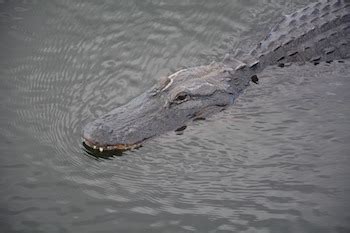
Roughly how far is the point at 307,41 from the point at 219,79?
4.63ft

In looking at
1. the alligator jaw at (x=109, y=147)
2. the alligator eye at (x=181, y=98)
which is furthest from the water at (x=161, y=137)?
the alligator eye at (x=181, y=98)

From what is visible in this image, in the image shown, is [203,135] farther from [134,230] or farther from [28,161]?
[28,161]

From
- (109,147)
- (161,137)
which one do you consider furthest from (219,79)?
(109,147)

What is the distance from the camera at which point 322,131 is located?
5.39 meters

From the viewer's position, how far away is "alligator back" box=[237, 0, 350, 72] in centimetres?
639

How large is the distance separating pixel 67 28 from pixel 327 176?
4.31 m

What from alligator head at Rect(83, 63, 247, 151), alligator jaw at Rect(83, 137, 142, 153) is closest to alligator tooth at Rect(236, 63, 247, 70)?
alligator head at Rect(83, 63, 247, 151)

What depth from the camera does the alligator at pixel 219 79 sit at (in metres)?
5.13

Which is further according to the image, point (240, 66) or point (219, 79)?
point (240, 66)

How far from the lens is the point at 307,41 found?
6.48m

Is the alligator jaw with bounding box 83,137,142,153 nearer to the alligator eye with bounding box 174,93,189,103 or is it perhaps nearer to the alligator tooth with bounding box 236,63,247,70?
the alligator eye with bounding box 174,93,189,103

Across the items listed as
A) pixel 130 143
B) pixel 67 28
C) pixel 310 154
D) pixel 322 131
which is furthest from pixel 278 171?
pixel 67 28

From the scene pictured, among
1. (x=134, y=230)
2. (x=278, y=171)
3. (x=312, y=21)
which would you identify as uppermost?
(x=312, y=21)

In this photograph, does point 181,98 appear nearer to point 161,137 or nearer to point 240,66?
point 161,137
